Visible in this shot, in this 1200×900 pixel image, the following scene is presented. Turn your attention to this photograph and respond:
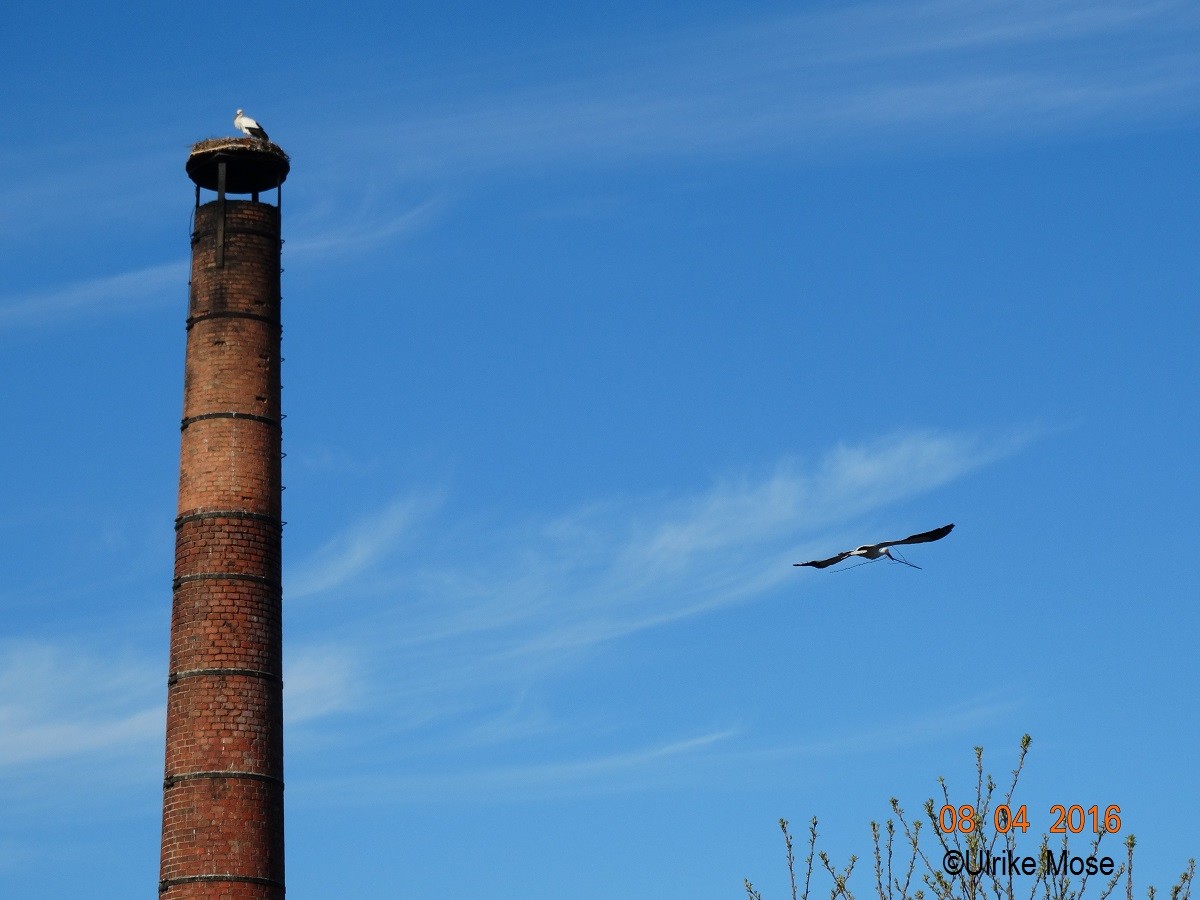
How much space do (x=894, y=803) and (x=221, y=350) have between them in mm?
13435

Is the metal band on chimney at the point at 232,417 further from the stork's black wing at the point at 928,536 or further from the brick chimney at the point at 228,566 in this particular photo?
the stork's black wing at the point at 928,536

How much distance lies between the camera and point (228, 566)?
81.8ft

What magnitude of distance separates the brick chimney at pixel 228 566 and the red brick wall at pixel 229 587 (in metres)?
0.02

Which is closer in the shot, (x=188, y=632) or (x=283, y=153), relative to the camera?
(x=188, y=632)

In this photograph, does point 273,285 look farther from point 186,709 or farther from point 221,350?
point 186,709

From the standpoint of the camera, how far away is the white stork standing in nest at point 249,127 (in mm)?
27328

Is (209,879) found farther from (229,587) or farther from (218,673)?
(229,587)

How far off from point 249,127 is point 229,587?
701 cm

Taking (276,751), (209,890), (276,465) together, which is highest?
(276,465)

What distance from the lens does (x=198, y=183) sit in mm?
27359

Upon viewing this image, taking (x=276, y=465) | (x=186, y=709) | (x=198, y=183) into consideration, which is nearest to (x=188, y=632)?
(x=186, y=709)

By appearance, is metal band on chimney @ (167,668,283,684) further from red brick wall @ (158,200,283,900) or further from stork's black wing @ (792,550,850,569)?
stork's black wing @ (792,550,850,569)

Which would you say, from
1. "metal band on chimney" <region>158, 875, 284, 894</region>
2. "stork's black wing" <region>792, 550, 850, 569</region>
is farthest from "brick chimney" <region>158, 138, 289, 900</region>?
"stork's black wing" <region>792, 550, 850, 569</region>

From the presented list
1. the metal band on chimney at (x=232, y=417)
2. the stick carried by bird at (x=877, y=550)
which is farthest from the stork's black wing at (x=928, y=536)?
the metal band on chimney at (x=232, y=417)
